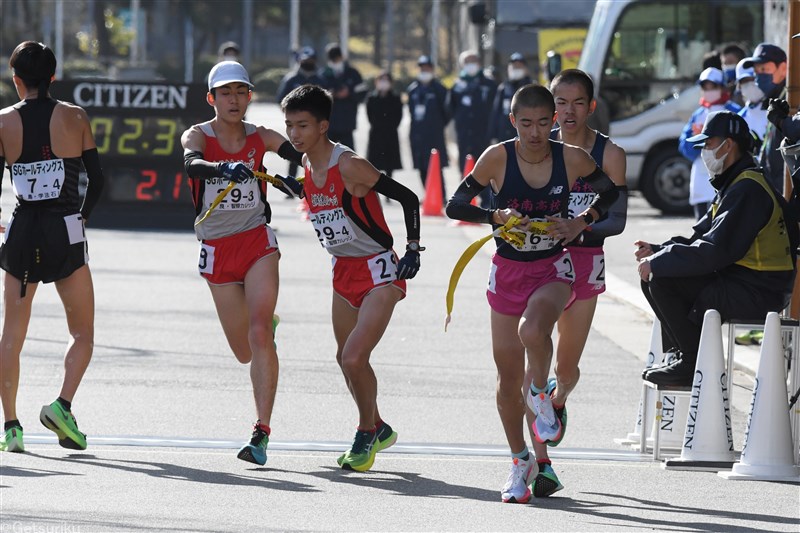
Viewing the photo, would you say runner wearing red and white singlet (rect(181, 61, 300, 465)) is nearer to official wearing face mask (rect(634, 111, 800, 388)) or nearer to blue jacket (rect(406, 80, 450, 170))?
official wearing face mask (rect(634, 111, 800, 388))

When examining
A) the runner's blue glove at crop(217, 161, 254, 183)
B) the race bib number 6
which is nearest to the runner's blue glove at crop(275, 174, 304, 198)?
the runner's blue glove at crop(217, 161, 254, 183)

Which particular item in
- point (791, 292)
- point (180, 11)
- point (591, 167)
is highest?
point (180, 11)

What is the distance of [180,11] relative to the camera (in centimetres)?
9219

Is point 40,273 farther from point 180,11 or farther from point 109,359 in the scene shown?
point 180,11

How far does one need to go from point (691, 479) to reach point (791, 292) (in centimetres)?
120

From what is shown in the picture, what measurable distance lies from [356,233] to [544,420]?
4.51 feet

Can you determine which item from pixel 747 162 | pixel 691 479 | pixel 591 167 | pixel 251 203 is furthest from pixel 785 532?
pixel 251 203

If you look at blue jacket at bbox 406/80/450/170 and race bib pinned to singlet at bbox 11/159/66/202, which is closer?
race bib pinned to singlet at bbox 11/159/66/202

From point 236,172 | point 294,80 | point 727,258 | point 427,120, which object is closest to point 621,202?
point 727,258

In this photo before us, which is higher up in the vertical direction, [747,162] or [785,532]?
[747,162]

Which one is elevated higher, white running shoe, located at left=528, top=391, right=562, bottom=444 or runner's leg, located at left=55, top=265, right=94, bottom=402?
runner's leg, located at left=55, top=265, right=94, bottom=402

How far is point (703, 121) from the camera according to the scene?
13867mm

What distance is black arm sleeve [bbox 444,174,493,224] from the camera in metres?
7.38

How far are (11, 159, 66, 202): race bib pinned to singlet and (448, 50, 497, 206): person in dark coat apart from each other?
17126 mm
